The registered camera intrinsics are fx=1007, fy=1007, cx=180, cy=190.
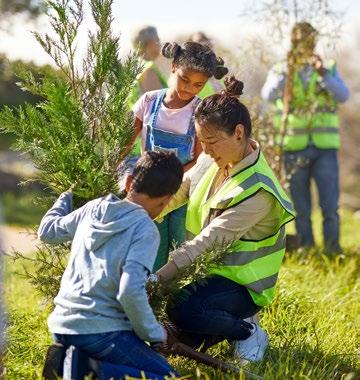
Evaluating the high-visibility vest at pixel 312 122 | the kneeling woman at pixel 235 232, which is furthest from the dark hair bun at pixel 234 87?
the high-visibility vest at pixel 312 122

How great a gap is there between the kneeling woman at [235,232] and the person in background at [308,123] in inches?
146

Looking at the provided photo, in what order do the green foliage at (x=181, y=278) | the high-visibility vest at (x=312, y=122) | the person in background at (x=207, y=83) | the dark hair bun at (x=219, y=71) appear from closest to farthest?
the green foliage at (x=181, y=278)
the dark hair bun at (x=219, y=71)
the person in background at (x=207, y=83)
the high-visibility vest at (x=312, y=122)

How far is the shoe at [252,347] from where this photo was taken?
4.79m

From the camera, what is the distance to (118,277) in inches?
155

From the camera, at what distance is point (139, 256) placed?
12.8ft

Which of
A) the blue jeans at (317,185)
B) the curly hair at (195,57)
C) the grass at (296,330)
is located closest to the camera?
the grass at (296,330)

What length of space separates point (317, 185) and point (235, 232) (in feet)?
14.4

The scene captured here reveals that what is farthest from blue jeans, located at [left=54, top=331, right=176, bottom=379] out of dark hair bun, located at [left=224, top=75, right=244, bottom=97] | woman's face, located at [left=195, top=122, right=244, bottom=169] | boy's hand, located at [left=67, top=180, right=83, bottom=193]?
dark hair bun, located at [left=224, top=75, right=244, bottom=97]

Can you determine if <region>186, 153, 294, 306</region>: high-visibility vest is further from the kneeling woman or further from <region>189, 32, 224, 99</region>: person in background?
<region>189, 32, 224, 99</region>: person in background

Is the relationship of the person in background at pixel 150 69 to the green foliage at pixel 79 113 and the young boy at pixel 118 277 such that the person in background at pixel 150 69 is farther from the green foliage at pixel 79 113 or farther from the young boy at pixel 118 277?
the young boy at pixel 118 277

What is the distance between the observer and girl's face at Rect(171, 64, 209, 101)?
5.25 meters

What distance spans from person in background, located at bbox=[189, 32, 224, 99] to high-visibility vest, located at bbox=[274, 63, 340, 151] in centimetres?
172

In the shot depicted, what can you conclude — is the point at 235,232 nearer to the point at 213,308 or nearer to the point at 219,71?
the point at 213,308

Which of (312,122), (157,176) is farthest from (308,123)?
(157,176)
